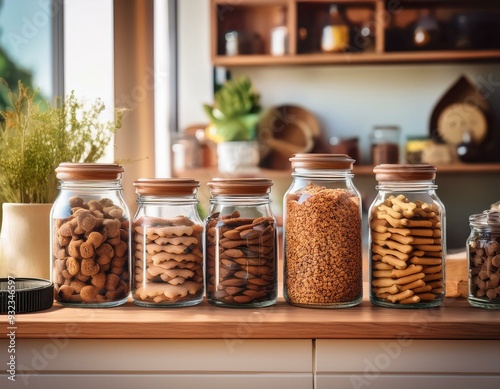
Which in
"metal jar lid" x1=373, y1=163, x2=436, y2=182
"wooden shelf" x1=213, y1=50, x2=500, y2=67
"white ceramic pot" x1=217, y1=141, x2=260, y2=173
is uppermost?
"wooden shelf" x1=213, y1=50, x2=500, y2=67

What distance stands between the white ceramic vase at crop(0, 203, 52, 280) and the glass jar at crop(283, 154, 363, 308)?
47cm

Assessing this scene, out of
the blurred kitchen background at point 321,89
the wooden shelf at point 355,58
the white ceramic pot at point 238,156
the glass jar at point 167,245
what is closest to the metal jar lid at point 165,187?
the glass jar at point 167,245

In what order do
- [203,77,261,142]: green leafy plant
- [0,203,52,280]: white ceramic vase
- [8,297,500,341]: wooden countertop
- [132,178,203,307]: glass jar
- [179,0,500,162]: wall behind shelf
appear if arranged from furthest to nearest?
[179,0,500,162]: wall behind shelf → [203,77,261,142]: green leafy plant → [0,203,52,280]: white ceramic vase → [132,178,203,307]: glass jar → [8,297,500,341]: wooden countertop

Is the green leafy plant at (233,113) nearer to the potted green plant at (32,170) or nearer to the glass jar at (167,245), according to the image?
the potted green plant at (32,170)

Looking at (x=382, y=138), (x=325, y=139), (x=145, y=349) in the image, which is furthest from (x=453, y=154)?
(x=145, y=349)

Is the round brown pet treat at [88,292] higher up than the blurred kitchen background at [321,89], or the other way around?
the blurred kitchen background at [321,89]

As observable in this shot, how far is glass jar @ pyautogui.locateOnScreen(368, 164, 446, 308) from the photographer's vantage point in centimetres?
111

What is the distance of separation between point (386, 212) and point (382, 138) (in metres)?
2.42

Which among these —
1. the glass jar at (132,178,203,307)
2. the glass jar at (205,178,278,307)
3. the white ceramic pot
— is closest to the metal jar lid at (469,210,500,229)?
the glass jar at (205,178,278,307)

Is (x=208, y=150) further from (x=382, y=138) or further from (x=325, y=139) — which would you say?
(x=382, y=138)

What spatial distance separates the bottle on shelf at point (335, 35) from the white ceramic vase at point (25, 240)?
7.83 ft

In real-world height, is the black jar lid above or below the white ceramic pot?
below

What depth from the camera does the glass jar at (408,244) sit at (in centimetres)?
111

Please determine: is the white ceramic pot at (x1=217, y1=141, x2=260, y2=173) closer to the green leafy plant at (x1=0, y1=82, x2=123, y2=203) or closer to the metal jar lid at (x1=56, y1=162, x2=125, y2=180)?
the green leafy plant at (x1=0, y1=82, x2=123, y2=203)
